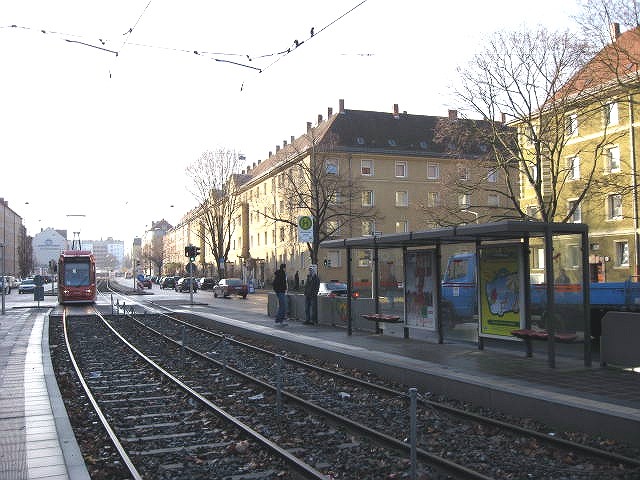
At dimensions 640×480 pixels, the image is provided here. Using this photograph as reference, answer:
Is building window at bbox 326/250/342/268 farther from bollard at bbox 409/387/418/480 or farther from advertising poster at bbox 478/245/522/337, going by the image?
bollard at bbox 409/387/418/480

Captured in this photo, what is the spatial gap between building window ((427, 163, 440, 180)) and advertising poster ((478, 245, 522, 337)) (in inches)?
2111

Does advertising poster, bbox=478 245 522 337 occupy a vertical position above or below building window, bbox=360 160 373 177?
below

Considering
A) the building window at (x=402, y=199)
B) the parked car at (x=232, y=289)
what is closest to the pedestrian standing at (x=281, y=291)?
the parked car at (x=232, y=289)

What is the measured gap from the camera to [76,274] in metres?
38.7

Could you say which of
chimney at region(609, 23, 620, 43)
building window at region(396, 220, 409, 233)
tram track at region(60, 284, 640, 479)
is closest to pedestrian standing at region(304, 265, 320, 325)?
tram track at region(60, 284, 640, 479)

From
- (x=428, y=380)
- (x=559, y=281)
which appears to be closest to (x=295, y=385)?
(x=428, y=380)

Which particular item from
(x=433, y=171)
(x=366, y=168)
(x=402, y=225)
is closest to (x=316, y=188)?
(x=366, y=168)

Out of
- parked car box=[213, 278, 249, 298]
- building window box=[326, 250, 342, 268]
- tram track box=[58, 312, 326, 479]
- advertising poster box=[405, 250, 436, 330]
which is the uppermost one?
building window box=[326, 250, 342, 268]

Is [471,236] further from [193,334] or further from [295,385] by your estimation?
[193,334]

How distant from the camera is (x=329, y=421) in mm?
8664

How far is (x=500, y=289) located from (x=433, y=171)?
54.6 metres

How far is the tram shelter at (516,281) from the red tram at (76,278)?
27.3m

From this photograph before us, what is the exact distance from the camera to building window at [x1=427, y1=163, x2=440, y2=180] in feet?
218

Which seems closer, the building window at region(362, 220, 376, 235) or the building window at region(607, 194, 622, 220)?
the building window at region(607, 194, 622, 220)
